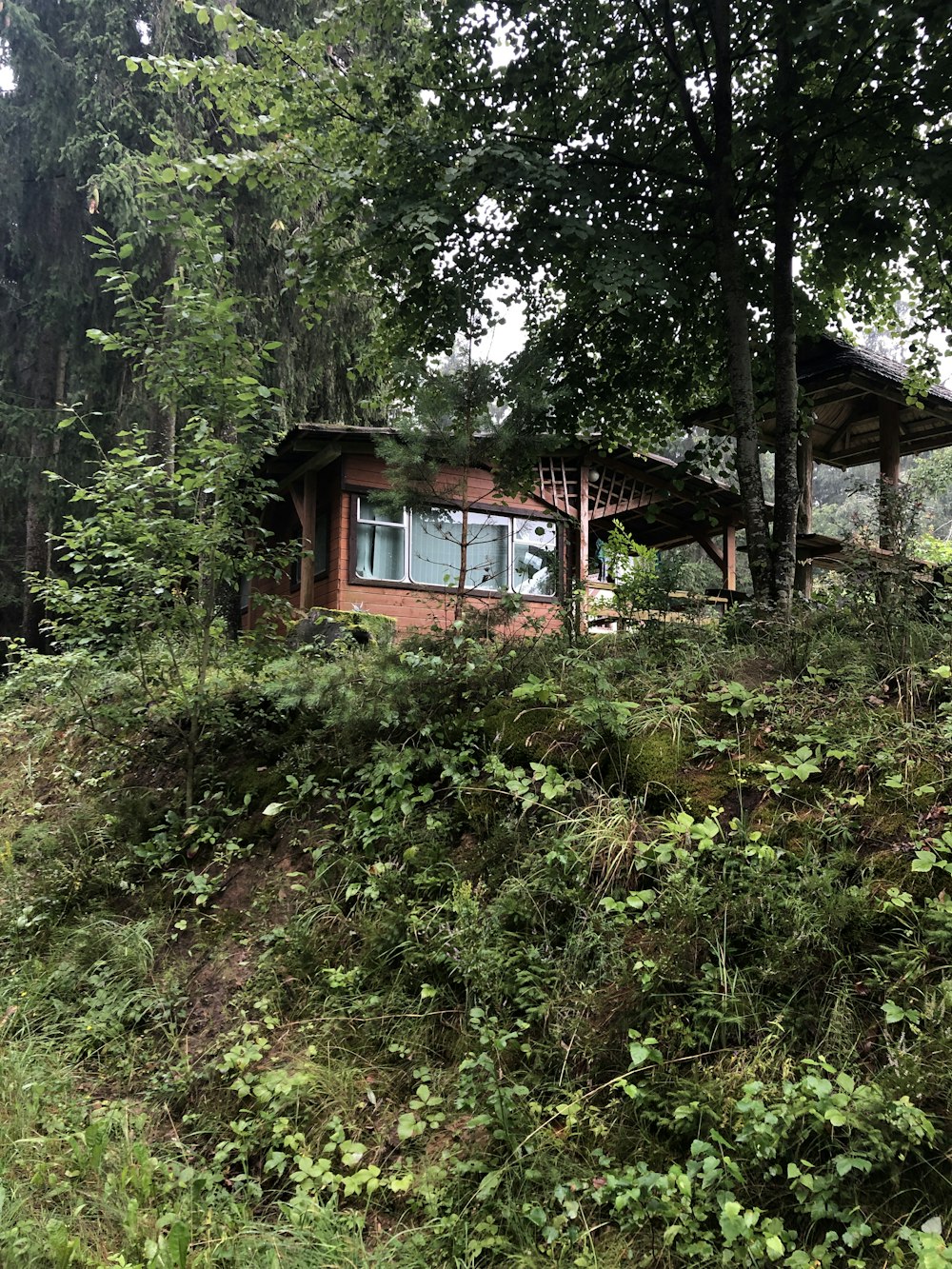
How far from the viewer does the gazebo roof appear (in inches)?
340

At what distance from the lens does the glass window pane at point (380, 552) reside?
1234cm

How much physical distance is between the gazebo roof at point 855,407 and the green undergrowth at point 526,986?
13.1 ft

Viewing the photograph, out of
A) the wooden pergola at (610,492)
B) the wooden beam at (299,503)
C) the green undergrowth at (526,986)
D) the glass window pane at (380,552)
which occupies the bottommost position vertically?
the green undergrowth at (526,986)

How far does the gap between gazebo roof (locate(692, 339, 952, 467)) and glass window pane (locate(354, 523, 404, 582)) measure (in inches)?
237

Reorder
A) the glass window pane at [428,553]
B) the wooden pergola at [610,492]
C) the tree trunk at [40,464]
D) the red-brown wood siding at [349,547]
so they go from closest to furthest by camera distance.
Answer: the red-brown wood siding at [349,547]
the glass window pane at [428,553]
the wooden pergola at [610,492]
the tree trunk at [40,464]

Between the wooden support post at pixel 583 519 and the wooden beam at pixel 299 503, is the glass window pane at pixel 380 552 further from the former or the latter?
the wooden support post at pixel 583 519

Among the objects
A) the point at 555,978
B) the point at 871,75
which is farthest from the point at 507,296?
the point at 555,978

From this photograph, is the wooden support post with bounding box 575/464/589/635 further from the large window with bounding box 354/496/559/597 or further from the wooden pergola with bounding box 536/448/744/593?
the large window with bounding box 354/496/559/597

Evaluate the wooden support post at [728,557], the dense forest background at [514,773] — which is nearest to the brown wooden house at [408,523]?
the wooden support post at [728,557]

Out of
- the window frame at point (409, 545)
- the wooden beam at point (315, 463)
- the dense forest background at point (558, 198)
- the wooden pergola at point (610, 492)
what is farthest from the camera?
the wooden pergola at point (610, 492)

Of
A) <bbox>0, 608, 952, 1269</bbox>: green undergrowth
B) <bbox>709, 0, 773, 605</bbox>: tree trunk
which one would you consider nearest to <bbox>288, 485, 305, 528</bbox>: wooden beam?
<bbox>0, 608, 952, 1269</bbox>: green undergrowth

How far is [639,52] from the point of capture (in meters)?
5.29

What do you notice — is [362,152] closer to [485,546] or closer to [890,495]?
[890,495]

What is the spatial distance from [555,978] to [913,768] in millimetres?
1552
